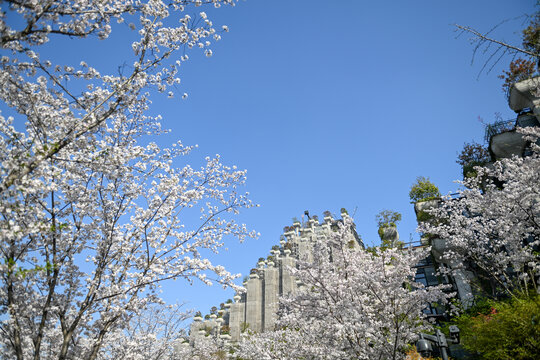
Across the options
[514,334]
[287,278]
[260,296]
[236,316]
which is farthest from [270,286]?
[514,334]

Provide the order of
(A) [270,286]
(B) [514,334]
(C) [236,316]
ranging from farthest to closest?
(A) [270,286], (C) [236,316], (B) [514,334]

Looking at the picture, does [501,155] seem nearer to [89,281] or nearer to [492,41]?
[492,41]

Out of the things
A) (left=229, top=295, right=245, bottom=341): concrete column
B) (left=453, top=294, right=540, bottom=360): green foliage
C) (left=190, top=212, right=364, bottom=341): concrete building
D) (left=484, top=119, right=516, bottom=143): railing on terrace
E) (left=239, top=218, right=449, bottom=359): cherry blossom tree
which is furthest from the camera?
(left=229, top=295, right=245, bottom=341): concrete column

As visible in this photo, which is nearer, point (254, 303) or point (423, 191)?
point (423, 191)

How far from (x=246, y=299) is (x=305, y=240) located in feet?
43.3

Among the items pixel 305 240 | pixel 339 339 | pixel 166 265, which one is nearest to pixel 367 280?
pixel 339 339

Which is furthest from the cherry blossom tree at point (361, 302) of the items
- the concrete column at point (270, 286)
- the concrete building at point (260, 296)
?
the concrete column at point (270, 286)

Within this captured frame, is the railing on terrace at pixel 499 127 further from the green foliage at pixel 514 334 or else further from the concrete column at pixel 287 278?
Result: the concrete column at pixel 287 278

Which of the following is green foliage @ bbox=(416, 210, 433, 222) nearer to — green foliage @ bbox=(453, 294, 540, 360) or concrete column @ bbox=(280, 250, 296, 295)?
green foliage @ bbox=(453, 294, 540, 360)

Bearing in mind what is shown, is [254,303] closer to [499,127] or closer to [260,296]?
[260,296]

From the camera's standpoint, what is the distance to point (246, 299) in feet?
148

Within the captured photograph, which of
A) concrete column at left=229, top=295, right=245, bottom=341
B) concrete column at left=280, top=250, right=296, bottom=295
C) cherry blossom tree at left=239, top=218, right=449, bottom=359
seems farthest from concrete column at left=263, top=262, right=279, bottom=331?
cherry blossom tree at left=239, top=218, right=449, bottom=359

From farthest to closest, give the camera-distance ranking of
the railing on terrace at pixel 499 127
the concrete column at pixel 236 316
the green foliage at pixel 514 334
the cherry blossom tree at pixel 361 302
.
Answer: the concrete column at pixel 236 316 < the railing on terrace at pixel 499 127 < the green foliage at pixel 514 334 < the cherry blossom tree at pixel 361 302

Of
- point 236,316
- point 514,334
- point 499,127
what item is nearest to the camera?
point 514,334
